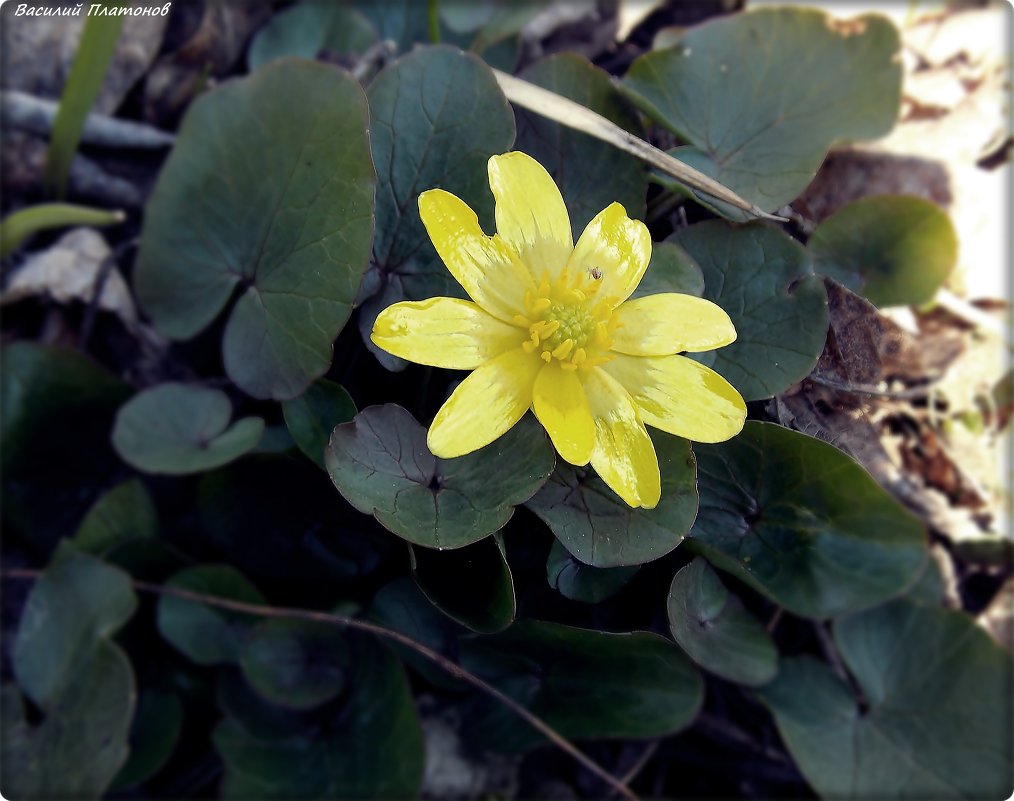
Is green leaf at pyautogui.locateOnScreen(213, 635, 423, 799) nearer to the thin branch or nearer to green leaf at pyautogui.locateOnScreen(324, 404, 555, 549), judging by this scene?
the thin branch

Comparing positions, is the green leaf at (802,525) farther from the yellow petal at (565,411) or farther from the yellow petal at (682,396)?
the yellow petal at (565,411)

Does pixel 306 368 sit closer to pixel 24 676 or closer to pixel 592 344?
pixel 592 344

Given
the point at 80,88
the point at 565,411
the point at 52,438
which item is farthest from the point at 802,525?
the point at 80,88

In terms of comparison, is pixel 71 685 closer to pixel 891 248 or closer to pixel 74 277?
pixel 74 277

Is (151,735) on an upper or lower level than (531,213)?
lower

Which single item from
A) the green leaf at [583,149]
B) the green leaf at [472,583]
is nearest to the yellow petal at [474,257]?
the green leaf at [583,149]

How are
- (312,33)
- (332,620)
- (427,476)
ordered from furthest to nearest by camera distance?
(312,33) → (332,620) → (427,476)

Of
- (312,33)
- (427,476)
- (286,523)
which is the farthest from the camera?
(312,33)
